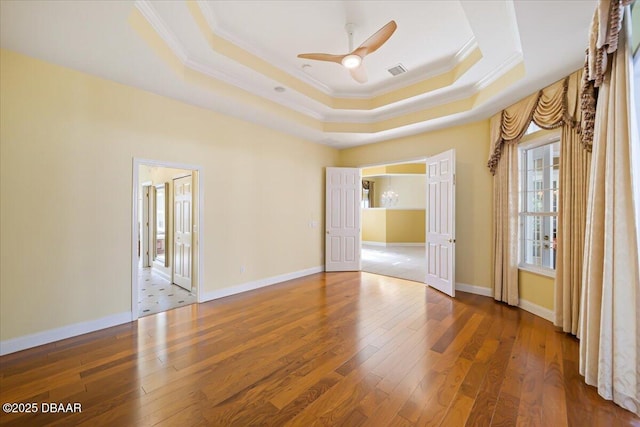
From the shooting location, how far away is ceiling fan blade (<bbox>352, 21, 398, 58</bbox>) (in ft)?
7.68

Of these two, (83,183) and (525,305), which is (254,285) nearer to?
(83,183)

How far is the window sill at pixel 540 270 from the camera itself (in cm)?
338

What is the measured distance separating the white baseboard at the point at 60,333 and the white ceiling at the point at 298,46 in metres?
2.85

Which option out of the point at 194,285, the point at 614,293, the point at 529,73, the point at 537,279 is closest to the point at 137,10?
the point at 194,285

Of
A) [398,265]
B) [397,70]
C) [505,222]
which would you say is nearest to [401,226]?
[398,265]

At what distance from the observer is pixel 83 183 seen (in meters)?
2.99

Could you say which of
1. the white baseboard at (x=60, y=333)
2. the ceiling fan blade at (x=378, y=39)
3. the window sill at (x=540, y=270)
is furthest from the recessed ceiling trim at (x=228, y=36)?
the window sill at (x=540, y=270)

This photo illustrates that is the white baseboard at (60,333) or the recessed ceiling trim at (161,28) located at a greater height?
the recessed ceiling trim at (161,28)

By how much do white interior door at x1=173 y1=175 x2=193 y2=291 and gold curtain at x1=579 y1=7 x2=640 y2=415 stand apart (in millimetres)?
4836

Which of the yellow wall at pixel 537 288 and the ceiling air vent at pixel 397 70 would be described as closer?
the yellow wall at pixel 537 288

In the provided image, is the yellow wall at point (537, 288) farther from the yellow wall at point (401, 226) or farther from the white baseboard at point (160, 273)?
the yellow wall at point (401, 226)

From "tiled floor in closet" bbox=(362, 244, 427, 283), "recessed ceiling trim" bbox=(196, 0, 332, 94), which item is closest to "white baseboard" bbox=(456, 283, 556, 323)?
"tiled floor in closet" bbox=(362, 244, 427, 283)

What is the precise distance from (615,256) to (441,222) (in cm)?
271

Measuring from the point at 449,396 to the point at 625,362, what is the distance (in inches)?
48.7
